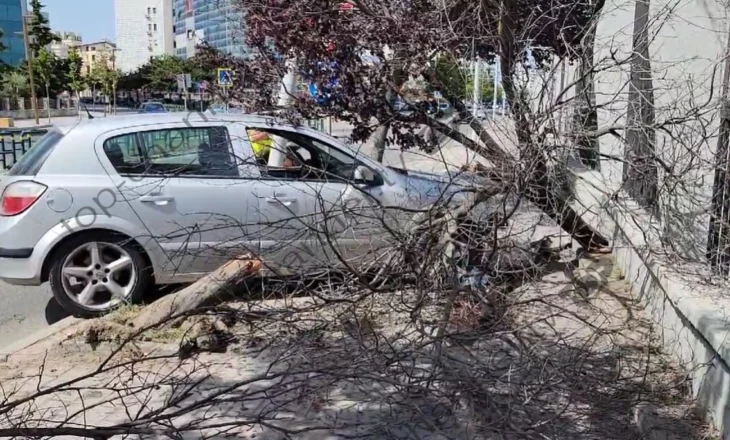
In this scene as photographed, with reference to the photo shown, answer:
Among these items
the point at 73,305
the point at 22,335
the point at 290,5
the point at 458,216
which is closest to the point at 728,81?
the point at 458,216

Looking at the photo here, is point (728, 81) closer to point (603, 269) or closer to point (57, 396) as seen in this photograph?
point (603, 269)

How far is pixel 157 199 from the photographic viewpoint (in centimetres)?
570

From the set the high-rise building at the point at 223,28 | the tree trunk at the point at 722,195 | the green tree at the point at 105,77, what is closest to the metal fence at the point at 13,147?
the high-rise building at the point at 223,28

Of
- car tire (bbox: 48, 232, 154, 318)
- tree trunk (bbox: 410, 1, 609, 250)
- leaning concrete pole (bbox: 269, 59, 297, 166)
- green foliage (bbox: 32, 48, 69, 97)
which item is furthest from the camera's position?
green foliage (bbox: 32, 48, 69, 97)

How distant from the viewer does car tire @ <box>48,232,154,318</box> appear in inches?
219

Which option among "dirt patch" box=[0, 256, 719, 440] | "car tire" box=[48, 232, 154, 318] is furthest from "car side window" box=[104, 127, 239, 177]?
"dirt patch" box=[0, 256, 719, 440]

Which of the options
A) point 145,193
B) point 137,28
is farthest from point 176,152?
point 137,28

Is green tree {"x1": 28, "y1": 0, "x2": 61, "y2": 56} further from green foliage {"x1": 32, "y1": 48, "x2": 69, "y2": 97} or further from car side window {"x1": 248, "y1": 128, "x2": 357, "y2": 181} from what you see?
car side window {"x1": 248, "y1": 128, "x2": 357, "y2": 181}

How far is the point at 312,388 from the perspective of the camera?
3588mm

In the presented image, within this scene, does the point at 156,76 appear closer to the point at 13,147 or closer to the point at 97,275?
the point at 13,147

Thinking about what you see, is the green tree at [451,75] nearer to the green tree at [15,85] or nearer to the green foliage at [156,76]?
the green foliage at [156,76]

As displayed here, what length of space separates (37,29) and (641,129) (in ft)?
189

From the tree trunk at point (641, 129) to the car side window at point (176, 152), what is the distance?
314 cm

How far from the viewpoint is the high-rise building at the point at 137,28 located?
8219cm
